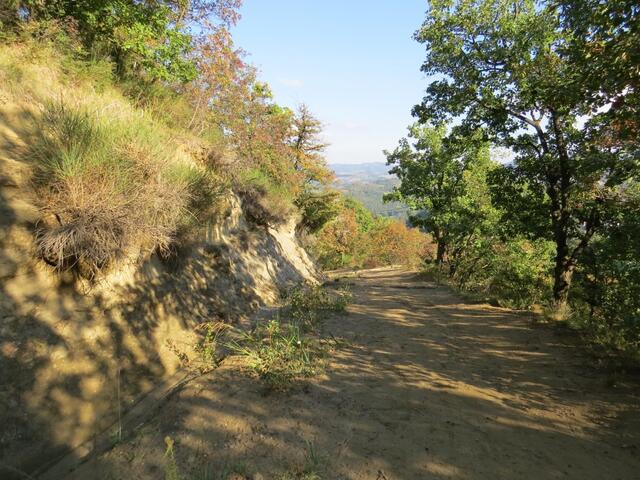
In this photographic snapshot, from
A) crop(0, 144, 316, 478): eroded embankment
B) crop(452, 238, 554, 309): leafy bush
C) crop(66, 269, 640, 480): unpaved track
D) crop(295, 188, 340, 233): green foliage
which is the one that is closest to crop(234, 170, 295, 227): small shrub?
crop(0, 144, 316, 478): eroded embankment

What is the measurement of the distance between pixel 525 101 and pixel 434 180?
1200cm

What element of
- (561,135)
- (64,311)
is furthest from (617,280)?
(64,311)

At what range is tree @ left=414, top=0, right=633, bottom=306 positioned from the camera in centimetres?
713

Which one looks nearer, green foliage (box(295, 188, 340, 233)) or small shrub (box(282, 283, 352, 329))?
small shrub (box(282, 283, 352, 329))

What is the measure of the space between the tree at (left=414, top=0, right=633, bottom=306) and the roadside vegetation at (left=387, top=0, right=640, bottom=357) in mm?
25

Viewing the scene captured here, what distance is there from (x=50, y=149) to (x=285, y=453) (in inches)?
188

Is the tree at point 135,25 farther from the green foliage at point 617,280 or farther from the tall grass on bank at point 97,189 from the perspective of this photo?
the green foliage at point 617,280

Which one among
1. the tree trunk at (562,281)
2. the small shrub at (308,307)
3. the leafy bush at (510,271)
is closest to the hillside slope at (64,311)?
the small shrub at (308,307)

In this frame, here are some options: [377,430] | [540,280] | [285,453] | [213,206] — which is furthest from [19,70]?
[540,280]

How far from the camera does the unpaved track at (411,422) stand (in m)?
2.99

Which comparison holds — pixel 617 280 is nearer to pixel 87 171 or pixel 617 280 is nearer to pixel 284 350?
pixel 284 350

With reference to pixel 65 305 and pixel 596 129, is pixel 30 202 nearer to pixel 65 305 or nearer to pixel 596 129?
pixel 65 305

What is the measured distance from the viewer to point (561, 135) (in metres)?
7.66

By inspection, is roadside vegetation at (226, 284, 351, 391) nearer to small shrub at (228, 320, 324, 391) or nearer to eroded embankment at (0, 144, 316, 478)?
small shrub at (228, 320, 324, 391)
